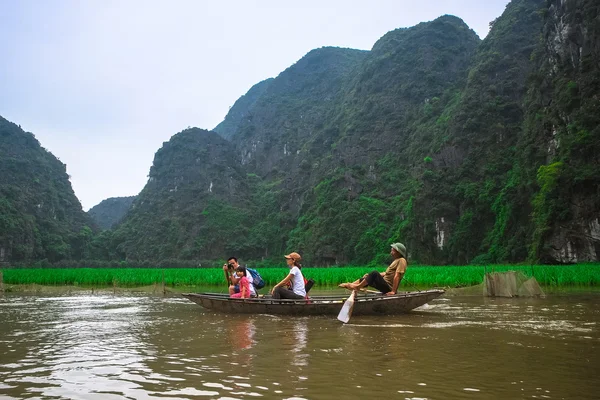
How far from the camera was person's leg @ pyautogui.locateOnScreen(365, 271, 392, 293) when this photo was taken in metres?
8.75

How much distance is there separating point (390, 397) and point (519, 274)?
10.2 metres

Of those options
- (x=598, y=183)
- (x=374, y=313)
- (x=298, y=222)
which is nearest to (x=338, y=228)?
(x=298, y=222)

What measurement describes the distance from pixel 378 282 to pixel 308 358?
4.41m

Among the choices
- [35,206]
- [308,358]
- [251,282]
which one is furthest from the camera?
[35,206]

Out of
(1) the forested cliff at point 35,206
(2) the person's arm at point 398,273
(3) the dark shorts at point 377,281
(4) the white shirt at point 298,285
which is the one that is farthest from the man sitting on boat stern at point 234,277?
(1) the forested cliff at point 35,206

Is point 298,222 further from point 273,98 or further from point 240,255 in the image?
point 273,98

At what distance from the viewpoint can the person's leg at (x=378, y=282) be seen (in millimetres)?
8750

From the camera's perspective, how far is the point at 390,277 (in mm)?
9148

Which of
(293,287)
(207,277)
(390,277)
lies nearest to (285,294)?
(293,287)

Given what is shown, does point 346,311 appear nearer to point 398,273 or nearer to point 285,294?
point 398,273

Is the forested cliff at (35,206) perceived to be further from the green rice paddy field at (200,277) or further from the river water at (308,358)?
the river water at (308,358)

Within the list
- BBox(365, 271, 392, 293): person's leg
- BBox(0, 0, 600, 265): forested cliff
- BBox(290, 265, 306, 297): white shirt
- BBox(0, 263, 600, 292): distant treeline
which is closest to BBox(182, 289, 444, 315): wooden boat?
BBox(365, 271, 392, 293): person's leg

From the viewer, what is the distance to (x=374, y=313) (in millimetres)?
8641

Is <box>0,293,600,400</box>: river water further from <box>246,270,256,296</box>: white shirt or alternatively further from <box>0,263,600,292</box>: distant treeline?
<box>0,263,600,292</box>: distant treeline
